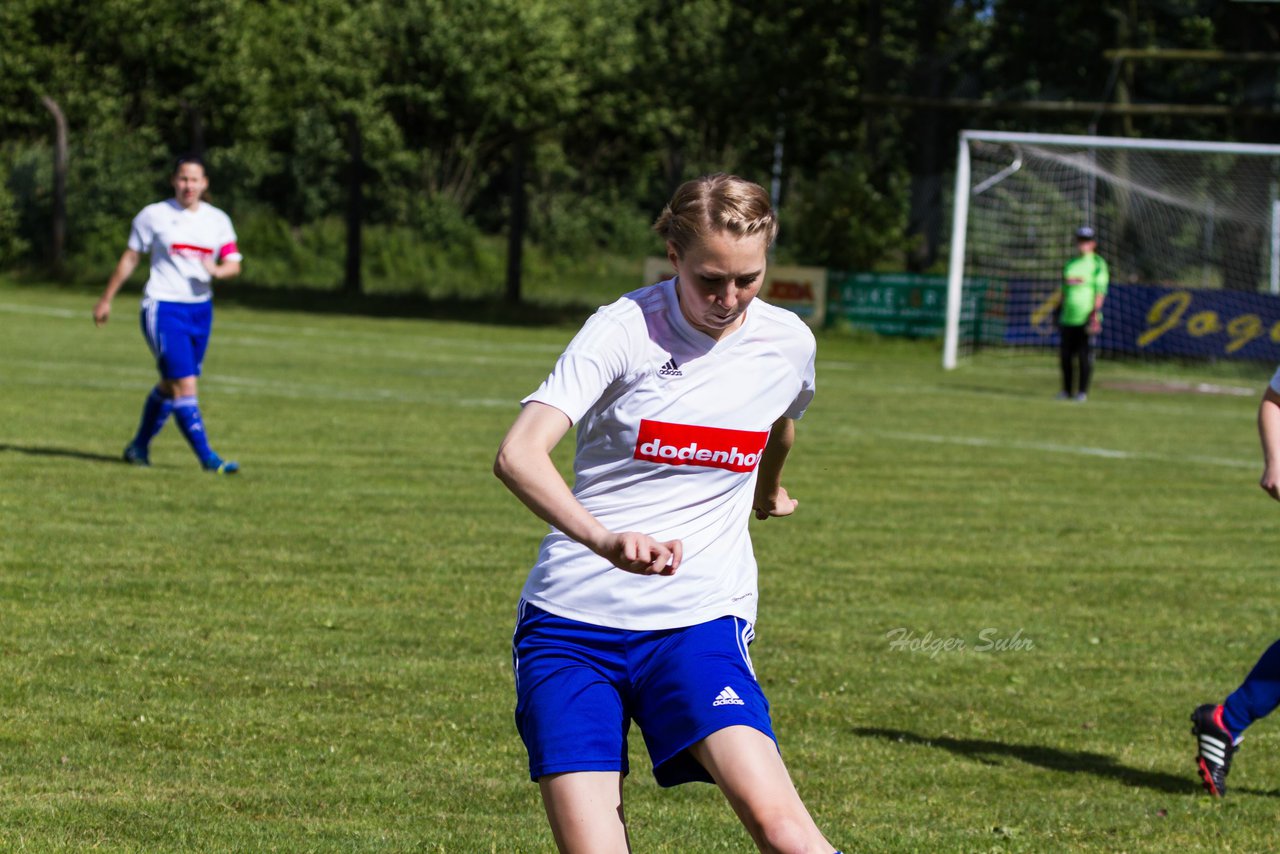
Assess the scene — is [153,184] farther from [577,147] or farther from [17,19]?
[577,147]

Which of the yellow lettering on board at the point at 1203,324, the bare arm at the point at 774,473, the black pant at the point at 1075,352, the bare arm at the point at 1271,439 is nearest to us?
the bare arm at the point at 774,473

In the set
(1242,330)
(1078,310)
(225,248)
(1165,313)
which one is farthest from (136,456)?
(1242,330)

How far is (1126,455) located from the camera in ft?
54.0

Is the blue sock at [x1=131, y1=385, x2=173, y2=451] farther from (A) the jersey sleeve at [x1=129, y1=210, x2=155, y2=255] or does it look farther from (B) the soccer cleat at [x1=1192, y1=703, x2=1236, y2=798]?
(B) the soccer cleat at [x1=1192, y1=703, x2=1236, y2=798]

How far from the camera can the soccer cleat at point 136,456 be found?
12602mm

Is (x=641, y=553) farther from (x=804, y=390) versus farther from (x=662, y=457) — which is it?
(x=804, y=390)

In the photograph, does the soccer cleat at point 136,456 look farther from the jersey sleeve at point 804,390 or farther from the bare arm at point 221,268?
the jersey sleeve at point 804,390

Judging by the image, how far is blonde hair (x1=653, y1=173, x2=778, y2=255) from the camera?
11.6 ft

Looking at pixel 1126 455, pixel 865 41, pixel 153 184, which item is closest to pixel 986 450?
pixel 1126 455

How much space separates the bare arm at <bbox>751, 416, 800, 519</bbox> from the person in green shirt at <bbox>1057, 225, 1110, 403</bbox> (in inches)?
755

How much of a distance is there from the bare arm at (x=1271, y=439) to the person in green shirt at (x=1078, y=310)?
17.3 m

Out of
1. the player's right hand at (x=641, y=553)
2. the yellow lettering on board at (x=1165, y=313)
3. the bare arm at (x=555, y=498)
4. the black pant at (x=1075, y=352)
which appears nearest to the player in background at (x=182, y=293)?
the bare arm at (x=555, y=498)

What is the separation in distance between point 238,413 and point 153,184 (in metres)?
26.5

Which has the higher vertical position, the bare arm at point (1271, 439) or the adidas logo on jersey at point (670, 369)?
the adidas logo on jersey at point (670, 369)
